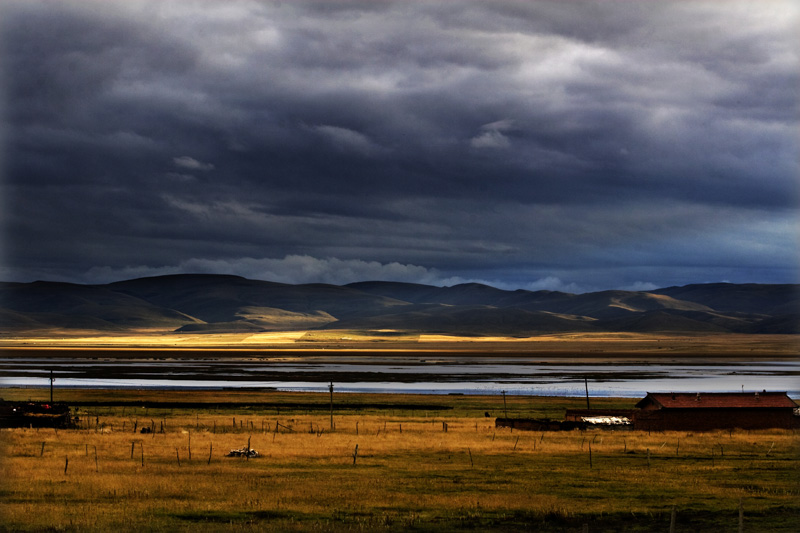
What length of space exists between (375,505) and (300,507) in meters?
2.95

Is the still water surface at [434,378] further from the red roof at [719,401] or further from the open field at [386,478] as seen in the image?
the open field at [386,478]

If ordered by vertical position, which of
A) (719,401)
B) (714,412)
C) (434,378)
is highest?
(719,401)

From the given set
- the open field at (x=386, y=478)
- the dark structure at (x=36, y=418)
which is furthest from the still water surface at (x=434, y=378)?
the dark structure at (x=36, y=418)

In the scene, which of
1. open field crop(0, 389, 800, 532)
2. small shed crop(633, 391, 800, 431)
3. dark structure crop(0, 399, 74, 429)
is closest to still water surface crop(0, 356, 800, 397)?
small shed crop(633, 391, 800, 431)

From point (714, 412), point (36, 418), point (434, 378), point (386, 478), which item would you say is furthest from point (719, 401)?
point (434, 378)

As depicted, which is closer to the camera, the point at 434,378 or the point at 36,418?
the point at 36,418

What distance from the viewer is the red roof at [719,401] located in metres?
65.2

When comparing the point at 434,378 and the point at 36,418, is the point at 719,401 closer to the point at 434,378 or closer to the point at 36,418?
the point at 36,418

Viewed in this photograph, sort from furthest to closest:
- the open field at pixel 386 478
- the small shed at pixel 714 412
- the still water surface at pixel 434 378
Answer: the still water surface at pixel 434 378
the small shed at pixel 714 412
the open field at pixel 386 478

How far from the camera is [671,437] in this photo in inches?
2388

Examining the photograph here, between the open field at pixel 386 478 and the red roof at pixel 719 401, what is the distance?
226 centimetres

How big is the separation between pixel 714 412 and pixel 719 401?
3.23 feet

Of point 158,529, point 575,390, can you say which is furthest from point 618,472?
point 575,390

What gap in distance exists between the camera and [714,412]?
2576 inches
